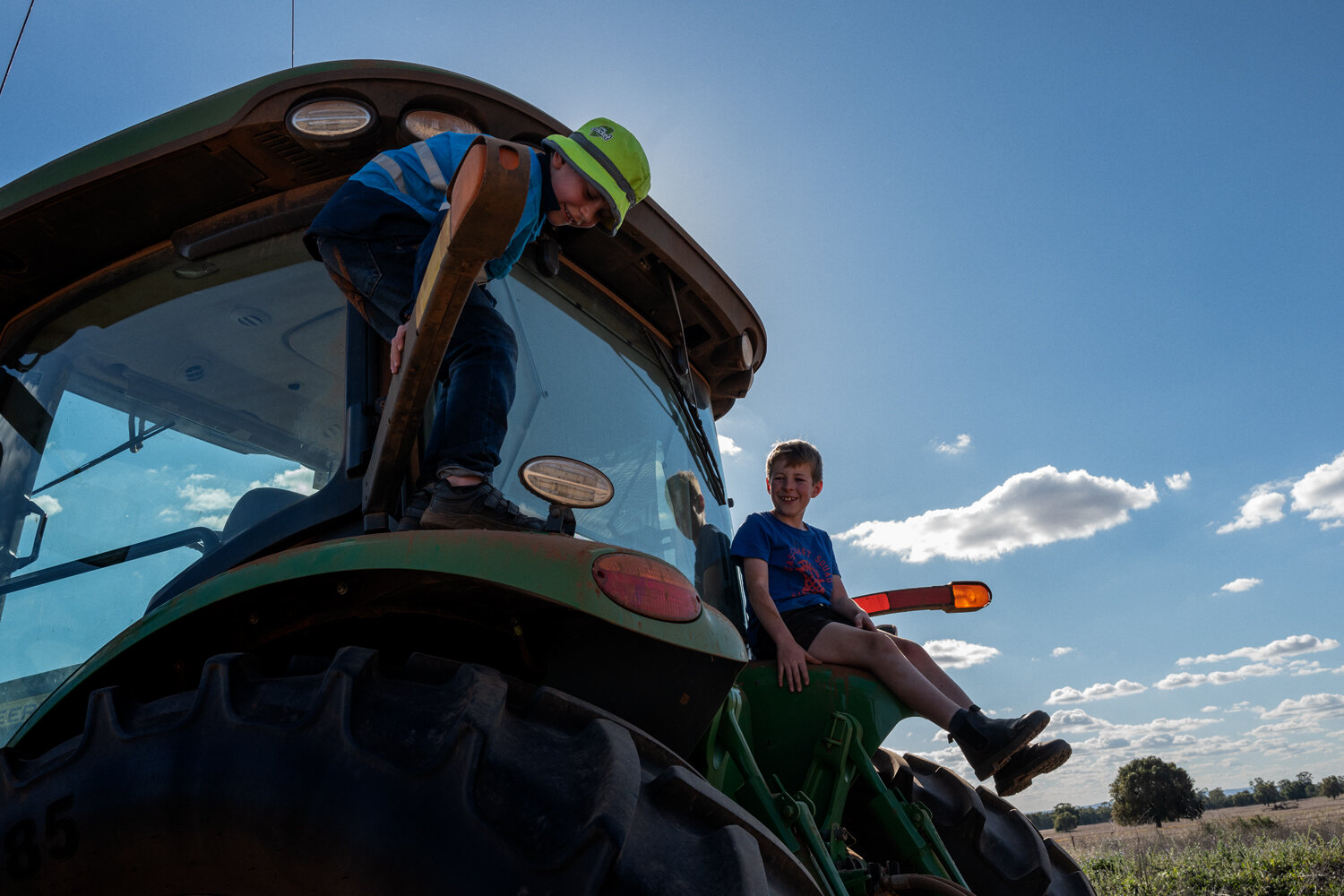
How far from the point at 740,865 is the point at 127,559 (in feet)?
6.02

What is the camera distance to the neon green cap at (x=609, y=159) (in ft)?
6.47

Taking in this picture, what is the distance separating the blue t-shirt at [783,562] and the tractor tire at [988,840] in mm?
612

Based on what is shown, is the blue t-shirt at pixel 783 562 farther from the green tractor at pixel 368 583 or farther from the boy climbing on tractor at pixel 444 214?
the boy climbing on tractor at pixel 444 214

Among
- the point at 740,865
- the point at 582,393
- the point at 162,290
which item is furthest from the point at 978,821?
the point at 162,290

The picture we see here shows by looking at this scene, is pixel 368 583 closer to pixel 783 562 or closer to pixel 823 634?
pixel 823 634

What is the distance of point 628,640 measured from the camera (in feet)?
5.24

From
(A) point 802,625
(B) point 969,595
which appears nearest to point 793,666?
(A) point 802,625

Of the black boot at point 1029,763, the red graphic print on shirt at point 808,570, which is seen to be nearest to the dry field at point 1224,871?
the red graphic print on shirt at point 808,570

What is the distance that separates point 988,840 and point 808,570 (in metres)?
1.02

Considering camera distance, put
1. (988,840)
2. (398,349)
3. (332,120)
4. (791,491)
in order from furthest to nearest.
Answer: (791,491) → (988,840) → (332,120) → (398,349)

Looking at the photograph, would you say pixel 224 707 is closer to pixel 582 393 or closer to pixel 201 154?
pixel 582 393

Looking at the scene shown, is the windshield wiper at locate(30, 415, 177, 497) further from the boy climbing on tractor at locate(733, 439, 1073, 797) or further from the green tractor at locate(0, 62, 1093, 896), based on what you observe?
the boy climbing on tractor at locate(733, 439, 1073, 797)

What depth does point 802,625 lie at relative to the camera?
3.10 m

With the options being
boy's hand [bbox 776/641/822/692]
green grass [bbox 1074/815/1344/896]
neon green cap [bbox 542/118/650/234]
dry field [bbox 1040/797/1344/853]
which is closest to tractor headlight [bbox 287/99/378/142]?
neon green cap [bbox 542/118/650/234]
